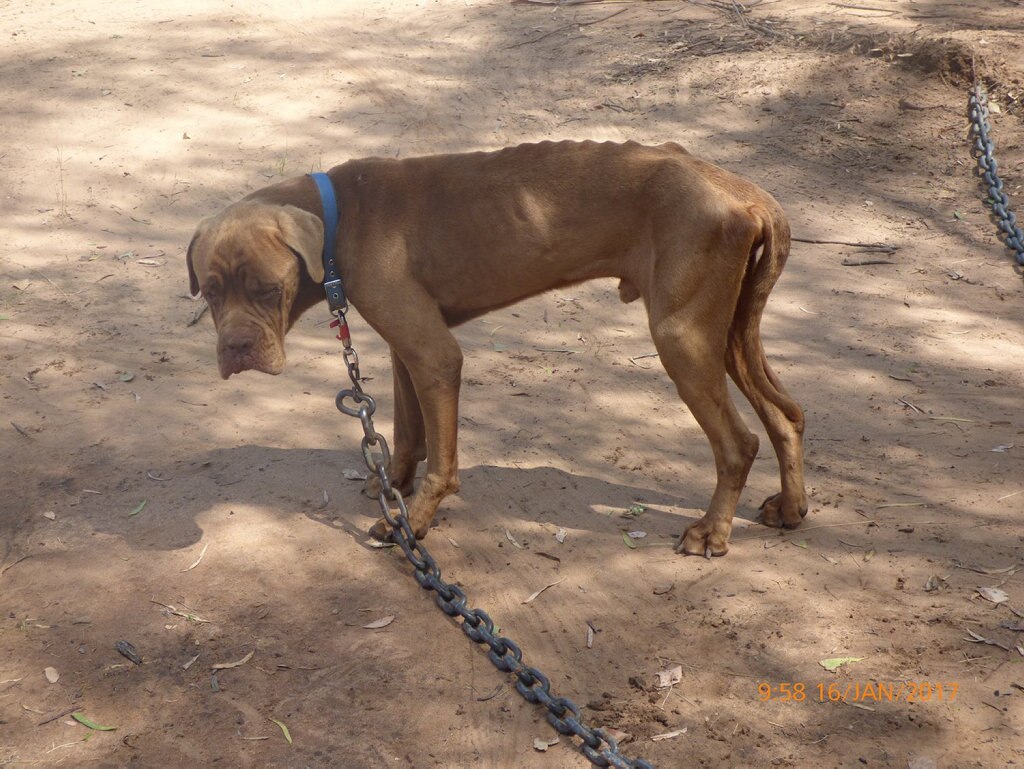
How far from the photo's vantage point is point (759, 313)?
4.65m

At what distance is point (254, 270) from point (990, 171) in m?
6.45

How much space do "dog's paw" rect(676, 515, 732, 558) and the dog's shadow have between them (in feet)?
0.81

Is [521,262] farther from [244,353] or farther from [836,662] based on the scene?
[836,662]

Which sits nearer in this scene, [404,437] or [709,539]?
[709,539]

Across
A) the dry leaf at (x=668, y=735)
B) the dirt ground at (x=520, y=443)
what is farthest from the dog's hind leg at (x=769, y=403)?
the dry leaf at (x=668, y=735)

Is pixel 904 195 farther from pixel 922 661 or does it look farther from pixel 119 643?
pixel 119 643

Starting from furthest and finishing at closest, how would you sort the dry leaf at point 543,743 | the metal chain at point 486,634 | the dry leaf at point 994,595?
the dry leaf at point 994,595
the dry leaf at point 543,743
the metal chain at point 486,634

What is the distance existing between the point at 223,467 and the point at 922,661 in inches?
141

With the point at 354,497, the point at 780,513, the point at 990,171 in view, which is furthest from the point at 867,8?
the point at 354,497

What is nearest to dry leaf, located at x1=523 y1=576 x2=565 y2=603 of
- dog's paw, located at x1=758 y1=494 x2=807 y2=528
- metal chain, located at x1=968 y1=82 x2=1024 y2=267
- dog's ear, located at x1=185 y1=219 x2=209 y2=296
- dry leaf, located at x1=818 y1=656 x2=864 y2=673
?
dog's paw, located at x1=758 y1=494 x2=807 y2=528

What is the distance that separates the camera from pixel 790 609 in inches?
171

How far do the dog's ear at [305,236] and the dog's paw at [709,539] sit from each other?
2120 millimetres
